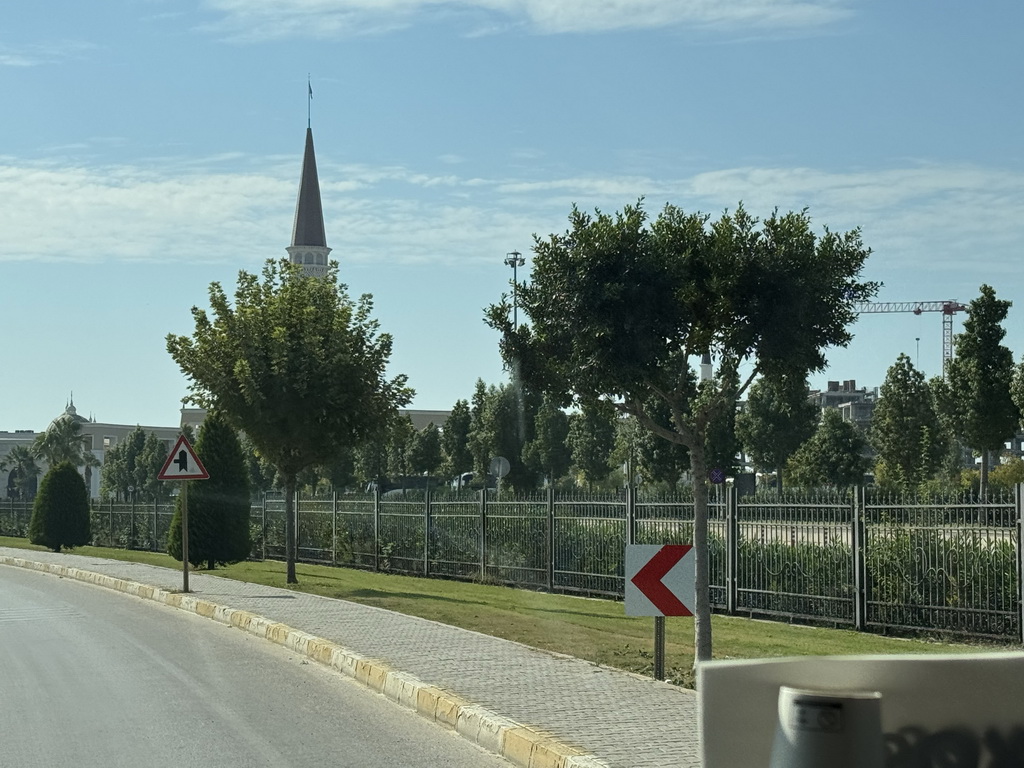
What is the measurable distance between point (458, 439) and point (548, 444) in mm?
10698

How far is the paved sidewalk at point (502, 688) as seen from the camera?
24.7 ft

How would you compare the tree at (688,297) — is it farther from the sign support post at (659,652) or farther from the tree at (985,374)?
the tree at (985,374)

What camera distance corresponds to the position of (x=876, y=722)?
3.73 m

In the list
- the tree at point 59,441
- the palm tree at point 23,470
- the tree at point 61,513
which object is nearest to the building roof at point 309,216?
the palm tree at point 23,470

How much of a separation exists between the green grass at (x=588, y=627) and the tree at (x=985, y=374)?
844 inches

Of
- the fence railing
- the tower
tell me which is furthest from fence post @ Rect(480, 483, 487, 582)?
the tower

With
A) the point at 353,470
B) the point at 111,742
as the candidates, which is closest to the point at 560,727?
the point at 111,742

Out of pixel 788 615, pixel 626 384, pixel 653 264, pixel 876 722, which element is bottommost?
pixel 788 615

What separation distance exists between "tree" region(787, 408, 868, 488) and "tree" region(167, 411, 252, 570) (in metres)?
36.3

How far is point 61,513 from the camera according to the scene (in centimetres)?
4031

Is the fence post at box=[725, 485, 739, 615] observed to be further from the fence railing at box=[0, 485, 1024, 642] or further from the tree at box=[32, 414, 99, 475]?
the tree at box=[32, 414, 99, 475]

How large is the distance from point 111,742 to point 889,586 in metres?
11.1

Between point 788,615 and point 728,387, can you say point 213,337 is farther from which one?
point 728,387

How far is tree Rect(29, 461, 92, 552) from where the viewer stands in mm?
40156
